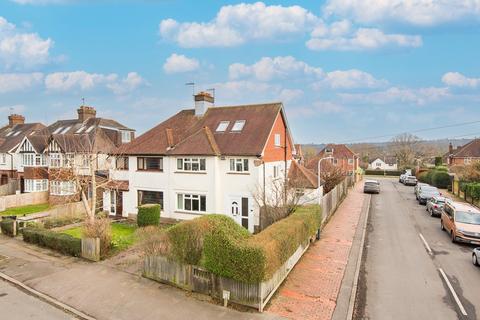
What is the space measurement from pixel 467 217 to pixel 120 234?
21.7 meters

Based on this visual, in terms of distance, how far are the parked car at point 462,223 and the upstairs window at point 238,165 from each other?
13135 mm

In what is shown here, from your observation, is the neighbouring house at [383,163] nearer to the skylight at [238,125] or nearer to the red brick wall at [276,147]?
the red brick wall at [276,147]

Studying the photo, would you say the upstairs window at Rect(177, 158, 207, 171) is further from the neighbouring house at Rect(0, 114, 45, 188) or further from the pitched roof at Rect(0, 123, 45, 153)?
the pitched roof at Rect(0, 123, 45, 153)

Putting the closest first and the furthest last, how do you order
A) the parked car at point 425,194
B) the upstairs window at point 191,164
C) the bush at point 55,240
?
1. the bush at point 55,240
2. the upstairs window at point 191,164
3. the parked car at point 425,194

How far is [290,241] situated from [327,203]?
12.0 m

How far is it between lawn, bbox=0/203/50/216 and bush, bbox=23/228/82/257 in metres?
10.5

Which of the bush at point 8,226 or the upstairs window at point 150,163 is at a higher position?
the upstairs window at point 150,163

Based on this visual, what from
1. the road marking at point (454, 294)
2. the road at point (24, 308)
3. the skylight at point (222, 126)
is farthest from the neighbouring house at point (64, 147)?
the road marking at point (454, 294)

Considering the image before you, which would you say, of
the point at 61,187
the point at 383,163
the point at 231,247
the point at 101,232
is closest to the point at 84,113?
the point at 61,187

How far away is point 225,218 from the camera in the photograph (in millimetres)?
12688

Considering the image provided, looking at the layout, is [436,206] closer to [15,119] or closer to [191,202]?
[191,202]

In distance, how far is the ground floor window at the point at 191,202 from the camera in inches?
917

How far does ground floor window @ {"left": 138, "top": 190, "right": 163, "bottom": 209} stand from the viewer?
81.6 ft

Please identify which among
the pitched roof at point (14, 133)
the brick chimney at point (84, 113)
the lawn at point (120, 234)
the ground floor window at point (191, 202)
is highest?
the brick chimney at point (84, 113)
